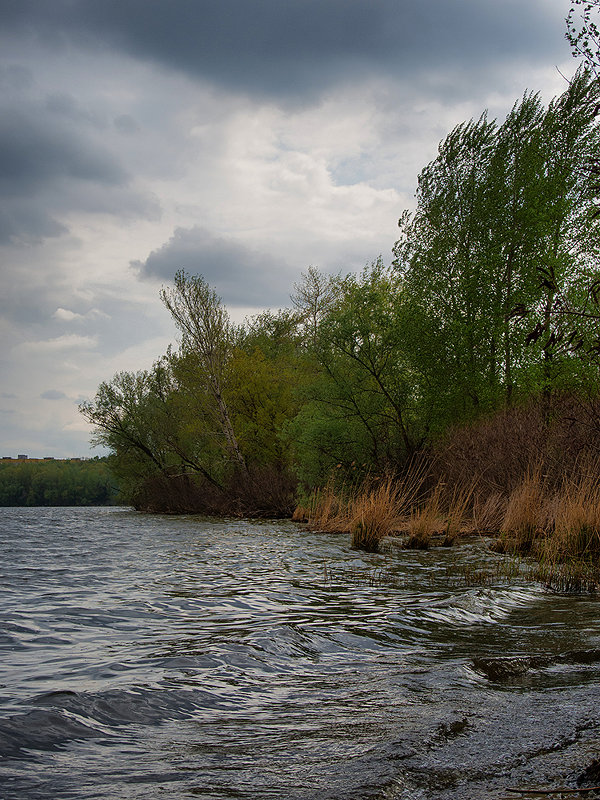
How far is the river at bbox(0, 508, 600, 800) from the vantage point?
2.79 m

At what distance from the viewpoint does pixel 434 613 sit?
684 centimetres

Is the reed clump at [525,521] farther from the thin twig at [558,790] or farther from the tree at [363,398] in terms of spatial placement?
the tree at [363,398]

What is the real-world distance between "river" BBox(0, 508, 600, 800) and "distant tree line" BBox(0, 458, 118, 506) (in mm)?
71332

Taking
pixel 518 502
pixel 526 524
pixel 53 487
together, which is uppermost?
pixel 518 502

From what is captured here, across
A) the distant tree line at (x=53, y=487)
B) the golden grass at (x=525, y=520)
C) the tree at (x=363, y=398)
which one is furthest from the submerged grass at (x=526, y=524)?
the distant tree line at (x=53, y=487)

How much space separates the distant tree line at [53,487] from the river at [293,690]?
234ft

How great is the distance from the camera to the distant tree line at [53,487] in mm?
77688

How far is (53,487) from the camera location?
259 feet

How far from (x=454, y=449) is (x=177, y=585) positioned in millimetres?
11195

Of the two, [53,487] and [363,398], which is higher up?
[363,398]

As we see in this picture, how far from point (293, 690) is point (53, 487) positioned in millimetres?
79928

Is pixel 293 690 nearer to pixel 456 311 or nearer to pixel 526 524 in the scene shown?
pixel 526 524

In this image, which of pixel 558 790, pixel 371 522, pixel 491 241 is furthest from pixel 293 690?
pixel 491 241

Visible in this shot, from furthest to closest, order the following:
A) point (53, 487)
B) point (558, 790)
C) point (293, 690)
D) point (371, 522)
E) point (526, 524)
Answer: point (53, 487)
point (371, 522)
point (526, 524)
point (293, 690)
point (558, 790)
